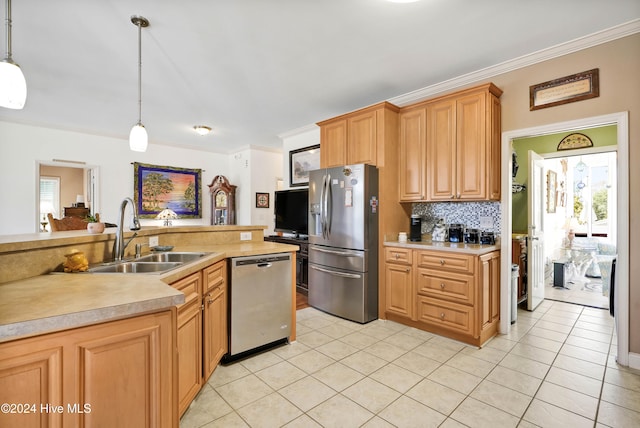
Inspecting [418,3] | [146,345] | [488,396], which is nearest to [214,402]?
[146,345]

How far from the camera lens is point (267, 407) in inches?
73.8

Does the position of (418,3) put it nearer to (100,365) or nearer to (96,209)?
(100,365)

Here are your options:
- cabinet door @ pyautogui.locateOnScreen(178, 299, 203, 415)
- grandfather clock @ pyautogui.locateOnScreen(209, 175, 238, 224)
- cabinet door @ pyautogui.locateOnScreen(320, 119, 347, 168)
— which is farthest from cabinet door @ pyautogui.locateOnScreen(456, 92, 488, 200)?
grandfather clock @ pyautogui.locateOnScreen(209, 175, 238, 224)

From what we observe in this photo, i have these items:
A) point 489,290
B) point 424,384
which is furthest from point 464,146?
point 424,384

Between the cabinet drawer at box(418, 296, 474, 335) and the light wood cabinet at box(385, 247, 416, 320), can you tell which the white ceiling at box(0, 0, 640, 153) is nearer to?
the light wood cabinet at box(385, 247, 416, 320)

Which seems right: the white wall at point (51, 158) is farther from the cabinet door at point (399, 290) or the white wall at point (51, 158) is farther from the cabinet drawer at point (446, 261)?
the cabinet drawer at point (446, 261)

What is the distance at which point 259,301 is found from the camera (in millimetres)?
2500

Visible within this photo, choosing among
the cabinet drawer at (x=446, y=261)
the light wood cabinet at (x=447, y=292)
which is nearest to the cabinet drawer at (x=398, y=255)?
the light wood cabinet at (x=447, y=292)

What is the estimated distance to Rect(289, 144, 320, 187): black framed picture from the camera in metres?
4.94

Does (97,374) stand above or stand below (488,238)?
below

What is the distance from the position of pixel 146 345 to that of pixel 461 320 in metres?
2.64

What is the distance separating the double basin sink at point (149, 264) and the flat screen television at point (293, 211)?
256cm

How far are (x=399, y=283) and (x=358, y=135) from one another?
5.92 feet

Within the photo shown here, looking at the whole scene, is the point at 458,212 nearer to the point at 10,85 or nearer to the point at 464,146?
the point at 464,146
